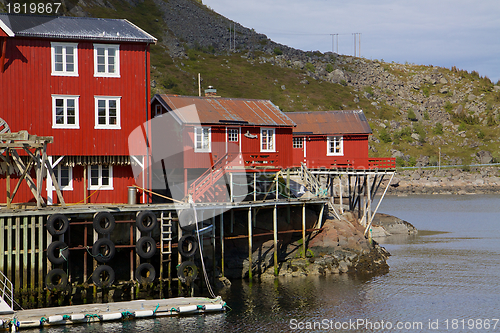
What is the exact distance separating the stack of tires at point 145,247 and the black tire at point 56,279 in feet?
11.2

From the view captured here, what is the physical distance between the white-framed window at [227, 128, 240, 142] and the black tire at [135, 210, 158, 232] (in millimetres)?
11786

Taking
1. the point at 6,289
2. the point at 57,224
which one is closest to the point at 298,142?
the point at 57,224

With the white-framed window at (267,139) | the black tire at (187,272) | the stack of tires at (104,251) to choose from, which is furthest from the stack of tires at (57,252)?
the white-framed window at (267,139)

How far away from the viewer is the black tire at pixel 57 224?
22031 millimetres

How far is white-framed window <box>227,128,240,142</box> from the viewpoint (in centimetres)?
3457

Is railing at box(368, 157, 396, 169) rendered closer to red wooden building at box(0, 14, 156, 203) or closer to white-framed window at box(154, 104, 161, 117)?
white-framed window at box(154, 104, 161, 117)

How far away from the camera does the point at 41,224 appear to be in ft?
72.5

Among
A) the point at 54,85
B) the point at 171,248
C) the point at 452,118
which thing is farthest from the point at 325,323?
the point at 452,118

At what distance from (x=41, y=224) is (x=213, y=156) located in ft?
45.9

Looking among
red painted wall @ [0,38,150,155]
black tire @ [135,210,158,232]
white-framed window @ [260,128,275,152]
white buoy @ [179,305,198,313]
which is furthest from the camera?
white-framed window @ [260,128,275,152]

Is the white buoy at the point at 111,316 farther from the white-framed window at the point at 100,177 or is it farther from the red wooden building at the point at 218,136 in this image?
the red wooden building at the point at 218,136

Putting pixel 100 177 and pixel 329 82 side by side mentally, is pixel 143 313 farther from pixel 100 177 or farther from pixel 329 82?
pixel 329 82

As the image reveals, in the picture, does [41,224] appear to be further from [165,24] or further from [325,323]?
[165,24]

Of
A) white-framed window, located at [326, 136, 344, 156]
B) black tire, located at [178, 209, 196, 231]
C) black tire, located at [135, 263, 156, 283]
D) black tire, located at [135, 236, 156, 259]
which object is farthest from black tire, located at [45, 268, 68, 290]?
white-framed window, located at [326, 136, 344, 156]
